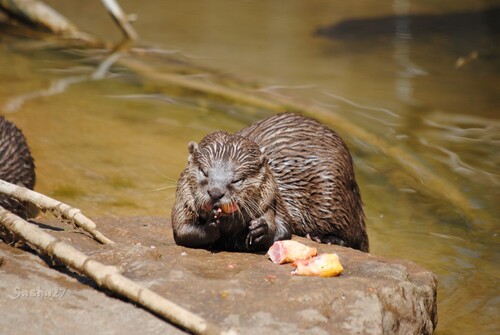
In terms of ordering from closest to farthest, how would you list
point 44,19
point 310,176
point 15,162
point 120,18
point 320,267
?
point 320,267, point 310,176, point 15,162, point 120,18, point 44,19

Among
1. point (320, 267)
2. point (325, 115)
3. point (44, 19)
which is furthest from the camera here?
point (44, 19)

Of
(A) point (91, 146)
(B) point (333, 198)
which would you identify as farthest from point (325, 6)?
(B) point (333, 198)

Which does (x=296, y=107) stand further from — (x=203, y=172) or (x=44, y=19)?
(x=203, y=172)

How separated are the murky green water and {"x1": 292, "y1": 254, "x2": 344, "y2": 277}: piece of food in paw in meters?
1.09

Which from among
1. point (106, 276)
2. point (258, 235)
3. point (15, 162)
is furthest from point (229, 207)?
point (15, 162)

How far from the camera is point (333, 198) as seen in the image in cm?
→ 538

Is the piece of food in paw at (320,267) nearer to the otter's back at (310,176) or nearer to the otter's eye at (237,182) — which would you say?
the otter's eye at (237,182)

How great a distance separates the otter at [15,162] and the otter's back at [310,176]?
60.9 inches

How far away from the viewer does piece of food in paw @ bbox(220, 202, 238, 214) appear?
4520 mm

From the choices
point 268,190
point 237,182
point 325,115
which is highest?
point 237,182

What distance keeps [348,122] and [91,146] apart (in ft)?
8.02

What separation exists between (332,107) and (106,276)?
5.41 metres

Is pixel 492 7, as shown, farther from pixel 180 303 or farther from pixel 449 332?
pixel 180 303

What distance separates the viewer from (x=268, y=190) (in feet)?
16.1
